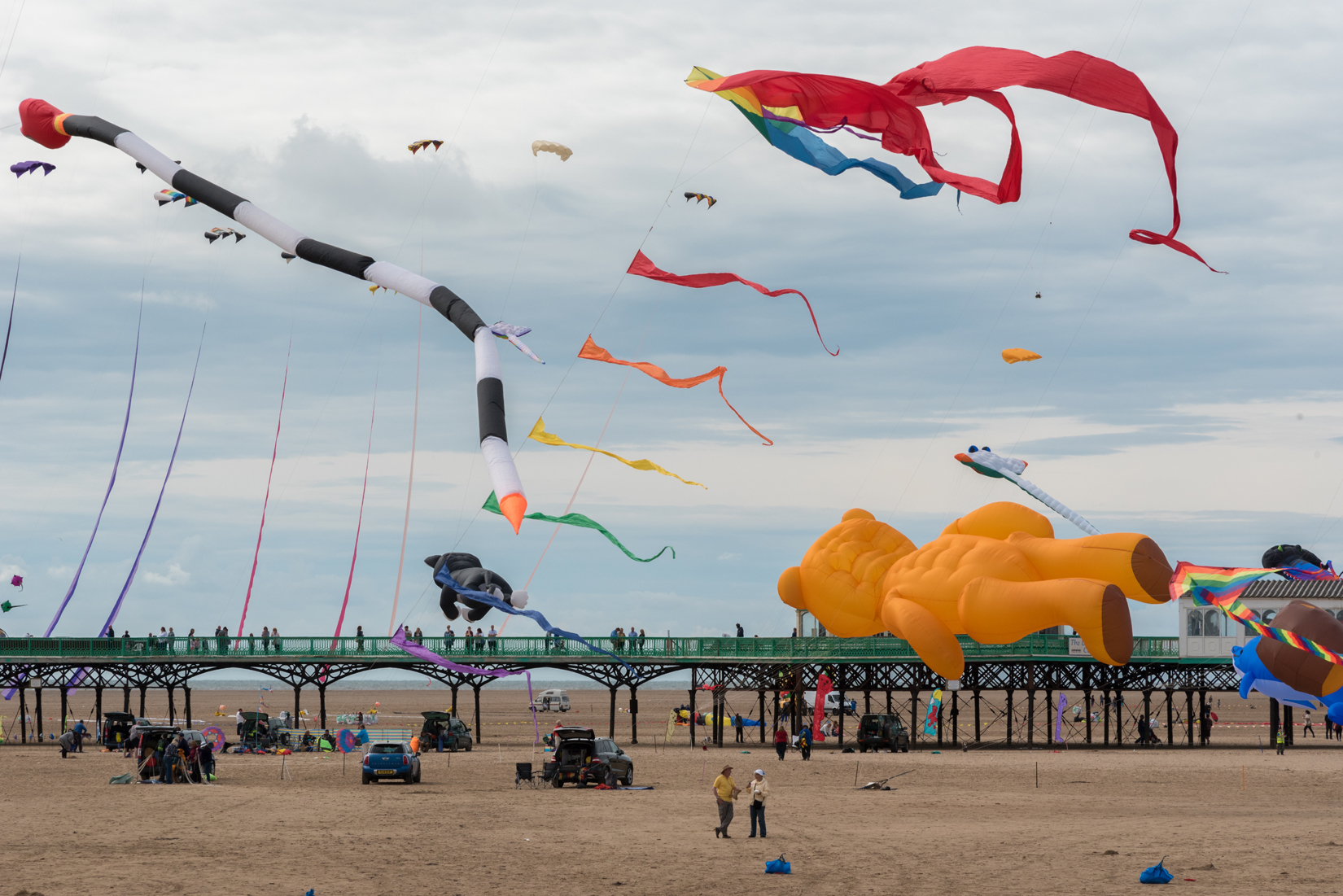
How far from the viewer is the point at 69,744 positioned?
4672cm

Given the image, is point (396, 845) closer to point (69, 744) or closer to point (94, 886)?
point (94, 886)

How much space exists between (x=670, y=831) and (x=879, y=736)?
2748 cm

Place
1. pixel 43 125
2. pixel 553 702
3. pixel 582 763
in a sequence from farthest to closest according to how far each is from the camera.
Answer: pixel 553 702 < pixel 582 763 < pixel 43 125

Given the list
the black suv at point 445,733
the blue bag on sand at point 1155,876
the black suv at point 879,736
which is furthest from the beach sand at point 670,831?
the black suv at point 445,733

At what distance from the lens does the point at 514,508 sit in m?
13.7

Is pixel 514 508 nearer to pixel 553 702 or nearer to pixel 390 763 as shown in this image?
pixel 390 763

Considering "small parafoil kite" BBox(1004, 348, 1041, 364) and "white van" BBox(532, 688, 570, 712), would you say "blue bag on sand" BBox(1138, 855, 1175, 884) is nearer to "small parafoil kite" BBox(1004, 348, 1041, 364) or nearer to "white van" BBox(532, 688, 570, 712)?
"small parafoil kite" BBox(1004, 348, 1041, 364)

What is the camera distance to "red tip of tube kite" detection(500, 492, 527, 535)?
44.9 feet

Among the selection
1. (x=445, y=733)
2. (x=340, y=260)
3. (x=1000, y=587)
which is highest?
(x=340, y=260)

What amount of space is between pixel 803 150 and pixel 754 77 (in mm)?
2120

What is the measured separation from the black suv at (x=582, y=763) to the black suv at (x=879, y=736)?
18.0m

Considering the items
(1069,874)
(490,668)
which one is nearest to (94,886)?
(1069,874)

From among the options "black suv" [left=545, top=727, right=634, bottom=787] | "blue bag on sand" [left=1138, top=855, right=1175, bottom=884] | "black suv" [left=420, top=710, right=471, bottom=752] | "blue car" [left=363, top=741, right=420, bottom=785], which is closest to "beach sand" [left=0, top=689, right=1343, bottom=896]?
"blue bag on sand" [left=1138, top=855, right=1175, bottom=884]

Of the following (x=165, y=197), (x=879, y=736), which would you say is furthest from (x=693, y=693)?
(x=165, y=197)
